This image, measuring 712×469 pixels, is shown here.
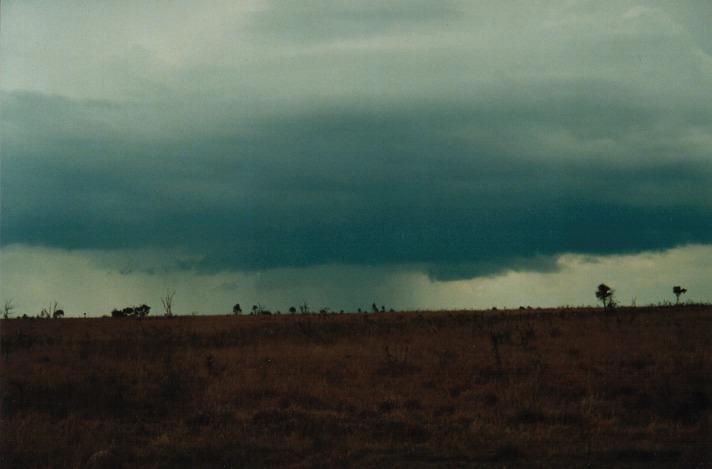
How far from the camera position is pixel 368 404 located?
16703mm

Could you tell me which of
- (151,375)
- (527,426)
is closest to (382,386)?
(527,426)

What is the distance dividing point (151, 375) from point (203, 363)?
9.79ft

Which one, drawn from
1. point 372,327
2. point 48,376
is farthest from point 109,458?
point 372,327

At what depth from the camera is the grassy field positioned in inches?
459

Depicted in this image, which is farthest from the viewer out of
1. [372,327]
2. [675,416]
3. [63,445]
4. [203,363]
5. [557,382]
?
[372,327]

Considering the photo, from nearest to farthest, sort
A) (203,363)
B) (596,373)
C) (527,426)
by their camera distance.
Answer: (527,426) → (596,373) → (203,363)

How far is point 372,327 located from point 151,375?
69.9 feet

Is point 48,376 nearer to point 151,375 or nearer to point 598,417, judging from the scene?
point 151,375

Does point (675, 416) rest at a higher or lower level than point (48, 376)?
lower

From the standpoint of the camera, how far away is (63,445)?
12.1 meters

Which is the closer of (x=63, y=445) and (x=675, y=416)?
(x=63, y=445)

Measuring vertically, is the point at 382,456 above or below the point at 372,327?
below

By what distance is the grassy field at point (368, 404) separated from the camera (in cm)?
1165

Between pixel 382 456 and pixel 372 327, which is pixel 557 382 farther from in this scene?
pixel 372 327
